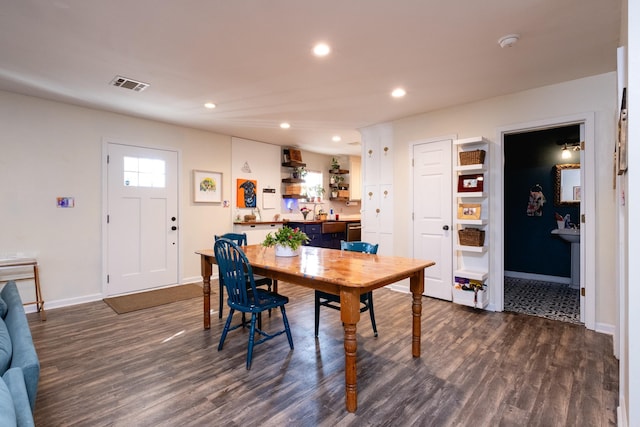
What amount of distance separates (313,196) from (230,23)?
Answer: 477 cm

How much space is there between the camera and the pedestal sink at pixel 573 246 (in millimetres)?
4352

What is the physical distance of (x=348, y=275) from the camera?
1967 millimetres

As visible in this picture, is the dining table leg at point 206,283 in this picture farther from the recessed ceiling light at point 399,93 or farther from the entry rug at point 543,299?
the entry rug at point 543,299

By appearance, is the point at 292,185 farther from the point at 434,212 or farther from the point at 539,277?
the point at 539,277

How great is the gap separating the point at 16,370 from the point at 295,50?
Answer: 2.54 metres

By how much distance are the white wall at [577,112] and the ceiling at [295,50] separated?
141mm

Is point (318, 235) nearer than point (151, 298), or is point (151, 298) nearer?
point (151, 298)

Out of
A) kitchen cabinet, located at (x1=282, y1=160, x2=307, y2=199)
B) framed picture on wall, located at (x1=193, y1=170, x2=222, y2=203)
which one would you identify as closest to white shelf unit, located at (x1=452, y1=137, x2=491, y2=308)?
kitchen cabinet, located at (x1=282, y1=160, x2=307, y2=199)

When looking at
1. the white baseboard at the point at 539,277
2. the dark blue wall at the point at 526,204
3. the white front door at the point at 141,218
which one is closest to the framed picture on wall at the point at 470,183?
the dark blue wall at the point at 526,204

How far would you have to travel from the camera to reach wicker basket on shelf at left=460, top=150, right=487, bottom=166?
11.7 feet

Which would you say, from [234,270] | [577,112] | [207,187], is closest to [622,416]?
[234,270]

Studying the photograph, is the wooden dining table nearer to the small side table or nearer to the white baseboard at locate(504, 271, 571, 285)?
the small side table

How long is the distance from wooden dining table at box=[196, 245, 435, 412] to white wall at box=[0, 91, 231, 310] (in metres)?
2.13

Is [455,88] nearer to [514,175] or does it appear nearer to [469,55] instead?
[469,55]
